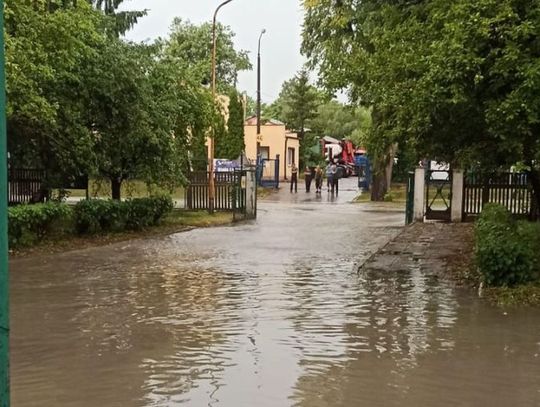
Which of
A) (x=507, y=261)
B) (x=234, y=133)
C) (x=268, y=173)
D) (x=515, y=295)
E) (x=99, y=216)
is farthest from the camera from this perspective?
(x=268, y=173)

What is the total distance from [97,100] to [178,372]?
41.0 ft

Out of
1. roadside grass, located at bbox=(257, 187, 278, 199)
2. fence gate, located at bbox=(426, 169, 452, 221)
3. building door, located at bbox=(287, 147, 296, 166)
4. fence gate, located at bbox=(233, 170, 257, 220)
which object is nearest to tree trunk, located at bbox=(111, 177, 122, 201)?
fence gate, located at bbox=(233, 170, 257, 220)

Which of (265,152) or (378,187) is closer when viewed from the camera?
(378,187)

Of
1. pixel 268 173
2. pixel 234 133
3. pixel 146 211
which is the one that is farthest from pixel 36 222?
pixel 268 173

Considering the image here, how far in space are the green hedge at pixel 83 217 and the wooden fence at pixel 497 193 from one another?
9.48 metres

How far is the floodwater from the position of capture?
5.67 meters

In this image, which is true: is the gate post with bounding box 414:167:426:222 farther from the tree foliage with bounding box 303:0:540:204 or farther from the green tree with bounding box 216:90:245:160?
the green tree with bounding box 216:90:245:160

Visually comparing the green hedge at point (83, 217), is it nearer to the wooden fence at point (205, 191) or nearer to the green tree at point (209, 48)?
the wooden fence at point (205, 191)

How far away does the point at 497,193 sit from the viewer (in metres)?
22.3

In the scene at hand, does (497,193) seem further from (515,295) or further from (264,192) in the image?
(264,192)

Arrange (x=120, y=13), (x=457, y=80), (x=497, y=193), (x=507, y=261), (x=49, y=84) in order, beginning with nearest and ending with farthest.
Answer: (x=457, y=80), (x=507, y=261), (x=49, y=84), (x=497, y=193), (x=120, y=13)

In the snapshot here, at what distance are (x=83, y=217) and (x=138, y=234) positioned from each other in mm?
2024

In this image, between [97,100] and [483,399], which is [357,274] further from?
[97,100]

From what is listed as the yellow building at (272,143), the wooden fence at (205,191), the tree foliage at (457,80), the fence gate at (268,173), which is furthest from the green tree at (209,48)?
the tree foliage at (457,80)
